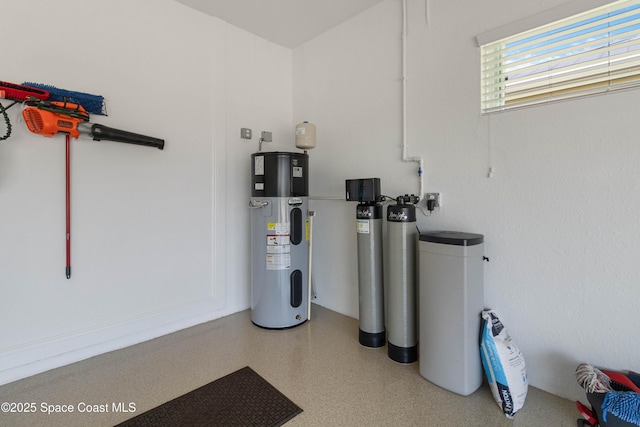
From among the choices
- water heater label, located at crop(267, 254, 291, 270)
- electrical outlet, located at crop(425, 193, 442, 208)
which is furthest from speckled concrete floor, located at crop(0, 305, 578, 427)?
electrical outlet, located at crop(425, 193, 442, 208)

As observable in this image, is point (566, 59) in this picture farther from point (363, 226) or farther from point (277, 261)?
point (277, 261)

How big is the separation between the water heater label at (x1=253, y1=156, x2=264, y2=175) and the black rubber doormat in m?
1.62

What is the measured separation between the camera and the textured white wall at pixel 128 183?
1.91 m

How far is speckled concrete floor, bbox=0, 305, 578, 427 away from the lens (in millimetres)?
1567

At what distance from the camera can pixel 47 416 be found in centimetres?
159

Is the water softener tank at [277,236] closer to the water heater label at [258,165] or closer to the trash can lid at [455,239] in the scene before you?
the water heater label at [258,165]

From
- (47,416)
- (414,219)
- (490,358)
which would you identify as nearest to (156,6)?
(414,219)

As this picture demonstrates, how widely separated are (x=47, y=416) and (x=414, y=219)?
248 centimetres

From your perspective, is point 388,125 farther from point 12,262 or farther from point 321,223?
point 12,262

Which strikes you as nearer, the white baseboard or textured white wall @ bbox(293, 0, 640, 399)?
textured white wall @ bbox(293, 0, 640, 399)

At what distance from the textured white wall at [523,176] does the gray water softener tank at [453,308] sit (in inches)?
11.8

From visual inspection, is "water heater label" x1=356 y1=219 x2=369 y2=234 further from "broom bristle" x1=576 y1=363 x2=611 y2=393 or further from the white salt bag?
"broom bristle" x1=576 y1=363 x2=611 y2=393

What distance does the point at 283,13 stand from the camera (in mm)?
2738

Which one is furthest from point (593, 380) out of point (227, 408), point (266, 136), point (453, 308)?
point (266, 136)
